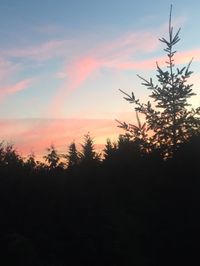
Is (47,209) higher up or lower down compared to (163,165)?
lower down

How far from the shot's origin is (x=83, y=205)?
37.7 feet

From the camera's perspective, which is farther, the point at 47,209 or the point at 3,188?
the point at 3,188

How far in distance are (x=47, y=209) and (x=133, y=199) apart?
77.9 inches

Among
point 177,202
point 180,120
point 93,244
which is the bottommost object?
point 93,244

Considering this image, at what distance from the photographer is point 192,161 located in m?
11.2

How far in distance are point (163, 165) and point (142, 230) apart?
1858 mm

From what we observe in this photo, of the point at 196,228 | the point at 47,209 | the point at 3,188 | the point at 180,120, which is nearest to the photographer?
the point at 196,228

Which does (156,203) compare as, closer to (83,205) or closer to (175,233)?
(175,233)

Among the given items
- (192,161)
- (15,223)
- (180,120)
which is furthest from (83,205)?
(180,120)

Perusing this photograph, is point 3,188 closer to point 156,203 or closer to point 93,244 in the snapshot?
point 93,244

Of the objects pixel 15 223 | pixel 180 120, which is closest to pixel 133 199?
pixel 15 223

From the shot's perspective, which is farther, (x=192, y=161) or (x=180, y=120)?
(x=180, y=120)

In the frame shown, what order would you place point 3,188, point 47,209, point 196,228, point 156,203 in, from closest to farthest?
point 196,228 → point 156,203 → point 47,209 → point 3,188

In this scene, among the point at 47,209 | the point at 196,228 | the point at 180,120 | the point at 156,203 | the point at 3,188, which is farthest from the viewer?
the point at 180,120
